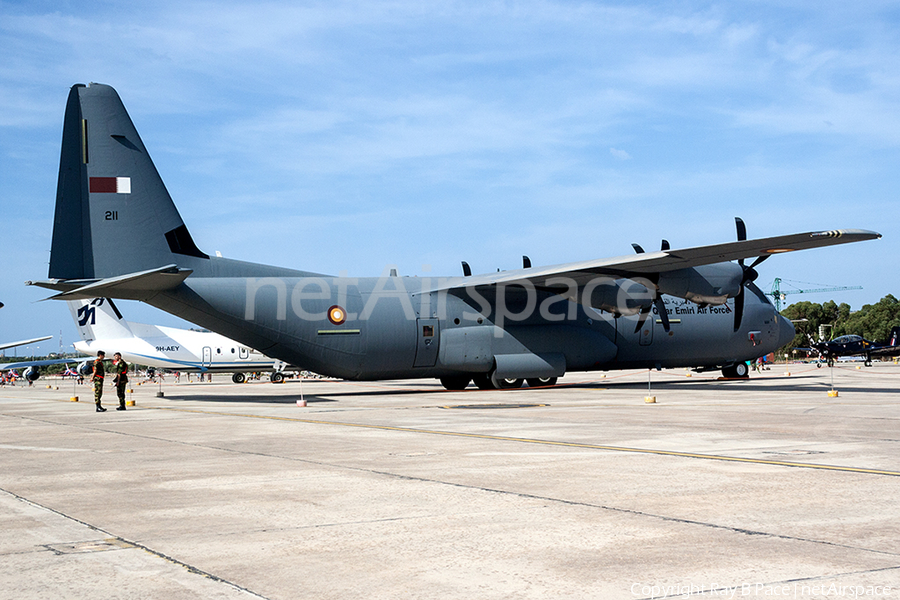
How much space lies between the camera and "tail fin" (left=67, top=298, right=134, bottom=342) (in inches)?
1994

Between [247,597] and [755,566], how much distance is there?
3.12 m

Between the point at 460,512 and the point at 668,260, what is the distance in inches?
741

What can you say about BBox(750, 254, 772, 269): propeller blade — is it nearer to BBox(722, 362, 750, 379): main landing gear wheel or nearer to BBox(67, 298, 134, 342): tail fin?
BBox(722, 362, 750, 379): main landing gear wheel

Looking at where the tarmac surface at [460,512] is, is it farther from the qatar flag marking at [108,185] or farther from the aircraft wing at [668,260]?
the qatar flag marking at [108,185]

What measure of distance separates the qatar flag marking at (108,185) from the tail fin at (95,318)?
28988 mm

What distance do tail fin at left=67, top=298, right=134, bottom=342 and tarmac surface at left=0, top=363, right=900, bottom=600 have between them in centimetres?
3961

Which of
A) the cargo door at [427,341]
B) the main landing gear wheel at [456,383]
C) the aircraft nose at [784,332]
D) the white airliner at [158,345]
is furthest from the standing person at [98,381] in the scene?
Answer: the white airliner at [158,345]

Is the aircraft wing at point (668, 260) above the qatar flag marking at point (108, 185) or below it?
below

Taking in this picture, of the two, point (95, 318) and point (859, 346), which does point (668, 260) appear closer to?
point (95, 318)

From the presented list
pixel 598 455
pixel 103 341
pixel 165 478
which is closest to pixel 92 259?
pixel 165 478

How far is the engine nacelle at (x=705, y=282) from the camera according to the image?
26438mm

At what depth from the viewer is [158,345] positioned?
169 ft

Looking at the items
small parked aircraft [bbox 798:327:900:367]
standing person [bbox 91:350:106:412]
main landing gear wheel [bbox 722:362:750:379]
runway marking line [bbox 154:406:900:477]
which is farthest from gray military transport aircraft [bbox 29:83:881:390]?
small parked aircraft [bbox 798:327:900:367]

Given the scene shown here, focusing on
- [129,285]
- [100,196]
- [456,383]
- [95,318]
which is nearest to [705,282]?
[456,383]
